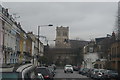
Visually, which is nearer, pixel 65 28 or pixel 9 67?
→ pixel 9 67

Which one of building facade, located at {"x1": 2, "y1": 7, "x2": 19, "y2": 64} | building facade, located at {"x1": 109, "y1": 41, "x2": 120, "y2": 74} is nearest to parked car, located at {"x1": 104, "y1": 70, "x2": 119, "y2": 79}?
building facade, located at {"x1": 2, "y1": 7, "x2": 19, "y2": 64}

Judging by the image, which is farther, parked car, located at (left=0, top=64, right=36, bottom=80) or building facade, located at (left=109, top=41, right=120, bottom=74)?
building facade, located at (left=109, top=41, right=120, bottom=74)

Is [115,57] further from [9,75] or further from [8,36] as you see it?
[9,75]

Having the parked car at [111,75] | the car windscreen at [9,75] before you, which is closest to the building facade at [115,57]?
the parked car at [111,75]

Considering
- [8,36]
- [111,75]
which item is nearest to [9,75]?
[111,75]

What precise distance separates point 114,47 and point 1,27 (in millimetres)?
28062

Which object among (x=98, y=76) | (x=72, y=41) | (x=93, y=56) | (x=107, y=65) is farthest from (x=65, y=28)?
(x=98, y=76)

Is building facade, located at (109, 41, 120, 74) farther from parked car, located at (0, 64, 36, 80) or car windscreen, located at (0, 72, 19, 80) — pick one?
car windscreen, located at (0, 72, 19, 80)

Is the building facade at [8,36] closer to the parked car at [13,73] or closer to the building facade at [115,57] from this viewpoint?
the building facade at [115,57]

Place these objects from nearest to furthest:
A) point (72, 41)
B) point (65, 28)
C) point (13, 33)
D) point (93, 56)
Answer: point (13, 33) → point (93, 56) → point (72, 41) → point (65, 28)

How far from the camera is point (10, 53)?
50.0m

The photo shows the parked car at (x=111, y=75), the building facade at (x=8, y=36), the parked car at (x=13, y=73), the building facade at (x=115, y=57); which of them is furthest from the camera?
the building facade at (x=115, y=57)

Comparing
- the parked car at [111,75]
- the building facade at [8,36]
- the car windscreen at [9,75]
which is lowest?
the parked car at [111,75]

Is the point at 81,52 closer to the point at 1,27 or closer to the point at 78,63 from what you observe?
the point at 78,63
